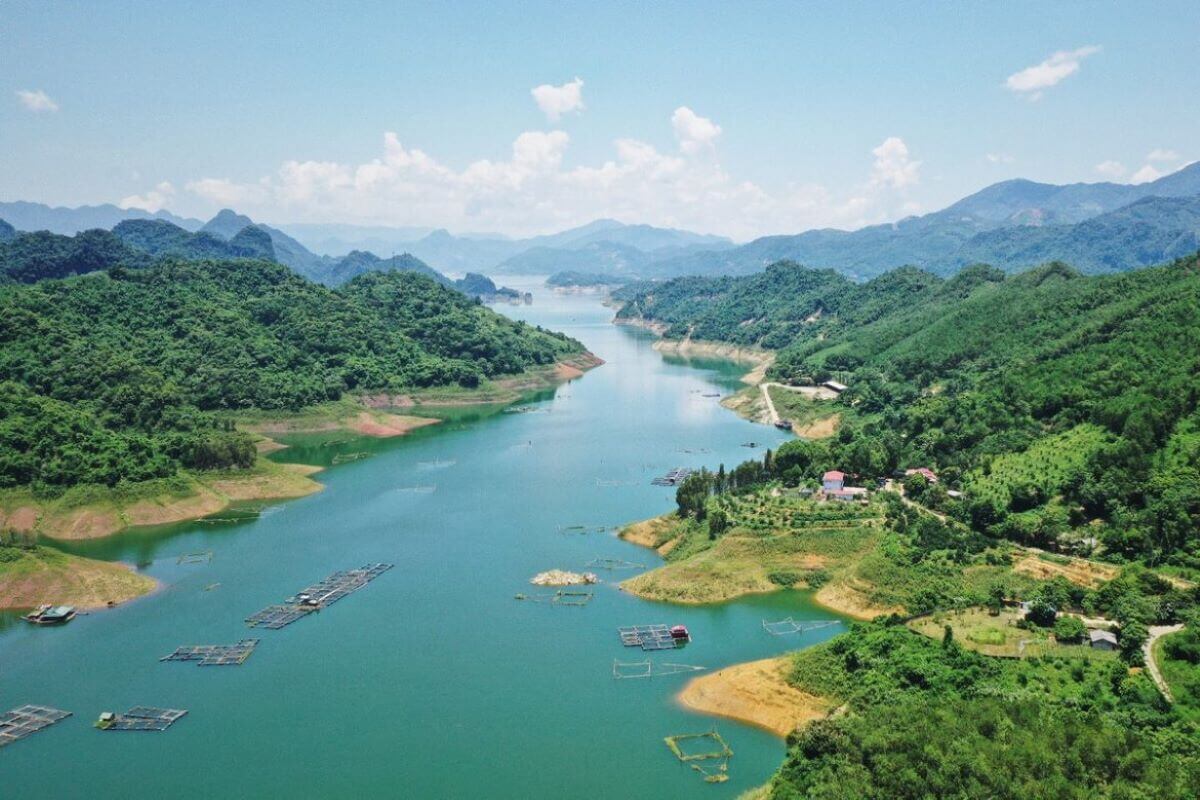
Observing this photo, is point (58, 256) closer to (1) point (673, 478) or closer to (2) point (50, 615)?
(2) point (50, 615)

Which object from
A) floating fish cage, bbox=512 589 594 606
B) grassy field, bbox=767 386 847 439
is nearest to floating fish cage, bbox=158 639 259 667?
floating fish cage, bbox=512 589 594 606

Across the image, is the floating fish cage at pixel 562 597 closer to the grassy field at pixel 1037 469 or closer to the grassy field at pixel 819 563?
the grassy field at pixel 819 563

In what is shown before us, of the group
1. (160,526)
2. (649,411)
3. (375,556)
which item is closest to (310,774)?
(375,556)

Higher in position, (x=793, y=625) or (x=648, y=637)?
(x=648, y=637)

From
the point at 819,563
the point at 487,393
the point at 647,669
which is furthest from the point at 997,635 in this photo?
the point at 487,393

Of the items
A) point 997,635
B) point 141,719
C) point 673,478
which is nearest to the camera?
point 141,719

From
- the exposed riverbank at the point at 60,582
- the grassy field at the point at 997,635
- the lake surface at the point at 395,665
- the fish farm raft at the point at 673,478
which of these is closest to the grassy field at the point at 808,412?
the fish farm raft at the point at 673,478

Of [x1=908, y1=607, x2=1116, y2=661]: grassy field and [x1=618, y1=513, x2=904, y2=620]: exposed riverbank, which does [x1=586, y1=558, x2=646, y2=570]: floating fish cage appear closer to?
[x1=618, y1=513, x2=904, y2=620]: exposed riverbank

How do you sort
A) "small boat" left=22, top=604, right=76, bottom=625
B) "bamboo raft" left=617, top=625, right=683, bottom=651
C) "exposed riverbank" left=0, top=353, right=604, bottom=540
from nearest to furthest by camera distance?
"bamboo raft" left=617, top=625, right=683, bottom=651, "small boat" left=22, top=604, right=76, bottom=625, "exposed riverbank" left=0, top=353, right=604, bottom=540
